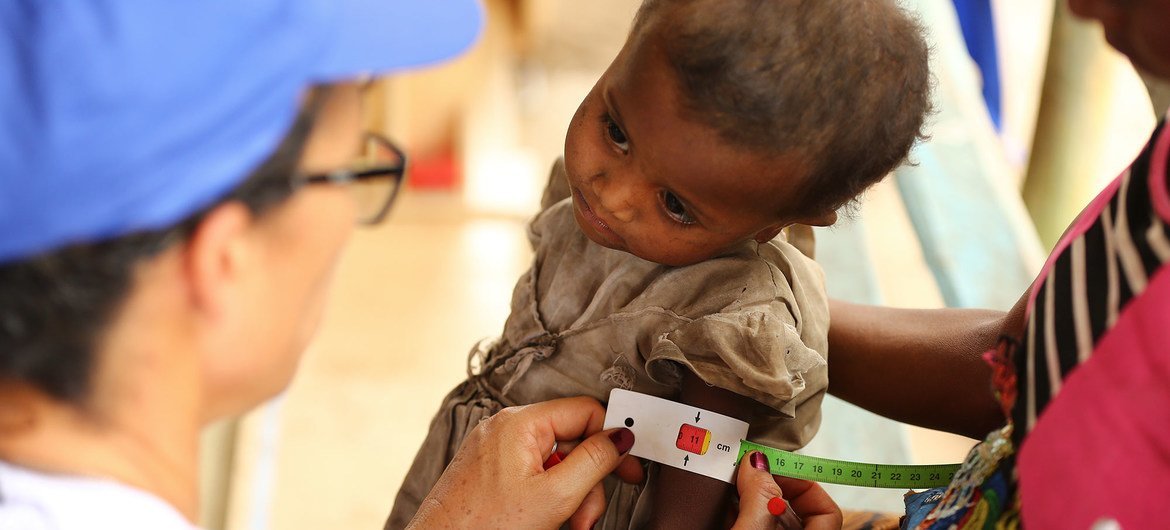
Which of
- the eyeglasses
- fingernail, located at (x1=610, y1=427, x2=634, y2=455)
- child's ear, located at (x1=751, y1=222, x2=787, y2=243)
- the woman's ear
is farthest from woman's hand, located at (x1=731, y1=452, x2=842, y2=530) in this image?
the woman's ear

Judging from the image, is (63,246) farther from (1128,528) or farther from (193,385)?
(1128,528)

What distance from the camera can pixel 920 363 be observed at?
1569 mm

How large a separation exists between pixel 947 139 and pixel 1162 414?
159cm

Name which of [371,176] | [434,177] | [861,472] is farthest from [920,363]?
[434,177]

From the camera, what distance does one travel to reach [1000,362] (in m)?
1.12

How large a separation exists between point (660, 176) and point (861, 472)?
1.67 feet

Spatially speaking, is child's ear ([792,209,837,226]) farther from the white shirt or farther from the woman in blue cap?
the white shirt

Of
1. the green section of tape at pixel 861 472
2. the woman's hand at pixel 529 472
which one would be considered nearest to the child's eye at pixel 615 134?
the woman's hand at pixel 529 472

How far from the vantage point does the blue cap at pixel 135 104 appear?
802mm

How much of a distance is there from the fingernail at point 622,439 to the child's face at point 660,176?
0.72 ft

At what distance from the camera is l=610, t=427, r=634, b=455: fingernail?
1.38 meters

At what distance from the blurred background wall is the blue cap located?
86 cm

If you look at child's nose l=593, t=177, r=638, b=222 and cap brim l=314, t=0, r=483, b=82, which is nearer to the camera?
cap brim l=314, t=0, r=483, b=82

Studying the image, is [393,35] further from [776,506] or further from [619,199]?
[776,506]
